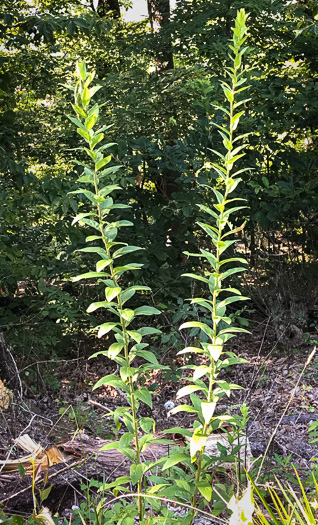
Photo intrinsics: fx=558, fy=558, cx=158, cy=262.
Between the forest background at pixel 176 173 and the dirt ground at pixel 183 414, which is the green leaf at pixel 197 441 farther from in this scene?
the forest background at pixel 176 173

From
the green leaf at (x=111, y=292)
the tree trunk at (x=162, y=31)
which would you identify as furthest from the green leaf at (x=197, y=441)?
the tree trunk at (x=162, y=31)

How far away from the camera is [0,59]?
3748 mm

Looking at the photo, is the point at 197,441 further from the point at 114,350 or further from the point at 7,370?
the point at 7,370

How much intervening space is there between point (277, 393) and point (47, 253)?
239 cm

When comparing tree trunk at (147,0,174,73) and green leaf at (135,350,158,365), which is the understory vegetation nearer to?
tree trunk at (147,0,174,73)

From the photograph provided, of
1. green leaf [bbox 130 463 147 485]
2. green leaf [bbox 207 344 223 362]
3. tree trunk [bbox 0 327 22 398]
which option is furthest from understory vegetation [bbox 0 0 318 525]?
green leaf [bbox 207 344 223 362]

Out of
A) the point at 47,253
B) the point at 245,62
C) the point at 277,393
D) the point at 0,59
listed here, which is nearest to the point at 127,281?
the point at 47,253

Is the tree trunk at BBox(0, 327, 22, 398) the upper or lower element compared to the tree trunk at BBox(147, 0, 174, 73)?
lower

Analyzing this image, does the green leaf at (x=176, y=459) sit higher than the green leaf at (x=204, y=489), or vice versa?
the green leaf at (x=176, y=459)

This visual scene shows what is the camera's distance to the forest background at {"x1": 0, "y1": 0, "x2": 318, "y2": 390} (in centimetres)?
485

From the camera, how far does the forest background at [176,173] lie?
4.85 m

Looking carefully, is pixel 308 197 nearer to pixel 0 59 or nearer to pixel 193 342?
pixel 193 342

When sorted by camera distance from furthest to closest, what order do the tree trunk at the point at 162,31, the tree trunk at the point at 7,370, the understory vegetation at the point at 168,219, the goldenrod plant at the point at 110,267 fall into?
the tree trunk at the point at 162,31
the understory vegetation at the point at 168,219
the tree trunk at the point at 7,370
the goldenrod plant at the point at 110,267

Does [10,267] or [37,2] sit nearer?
[10,267]
